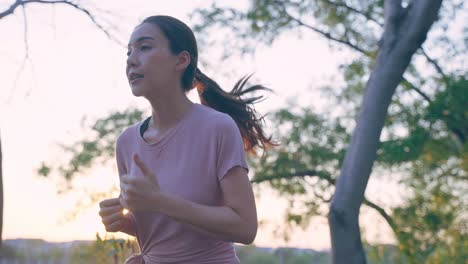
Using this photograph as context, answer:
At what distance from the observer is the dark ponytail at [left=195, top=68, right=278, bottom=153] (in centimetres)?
322

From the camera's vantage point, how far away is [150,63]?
2.61m

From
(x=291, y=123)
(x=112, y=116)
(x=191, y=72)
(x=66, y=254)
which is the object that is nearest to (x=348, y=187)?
(x=191, y=72)

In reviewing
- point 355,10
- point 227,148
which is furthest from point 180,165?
point 355,10

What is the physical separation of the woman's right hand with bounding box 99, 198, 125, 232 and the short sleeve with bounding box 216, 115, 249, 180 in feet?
1.22

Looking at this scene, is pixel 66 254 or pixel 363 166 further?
pixel 66 254

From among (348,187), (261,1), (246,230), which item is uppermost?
(261,1)

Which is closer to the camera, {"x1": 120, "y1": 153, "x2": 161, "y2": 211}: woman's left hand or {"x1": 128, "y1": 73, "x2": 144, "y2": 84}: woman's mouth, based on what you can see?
{"x1": 120, "y1": 153, "x2": 161, "y2": 211}: woman's left hand

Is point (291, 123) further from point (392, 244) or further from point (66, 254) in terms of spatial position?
point (66, 254)

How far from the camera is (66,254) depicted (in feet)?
43.7

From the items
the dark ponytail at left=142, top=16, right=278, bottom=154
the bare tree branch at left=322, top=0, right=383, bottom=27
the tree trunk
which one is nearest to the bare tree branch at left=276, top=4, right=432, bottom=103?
the bare tree branch at left=322, top=0, right=383, bottom=27

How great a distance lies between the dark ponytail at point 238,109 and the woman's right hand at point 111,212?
30.3 inches

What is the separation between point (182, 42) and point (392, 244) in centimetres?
950

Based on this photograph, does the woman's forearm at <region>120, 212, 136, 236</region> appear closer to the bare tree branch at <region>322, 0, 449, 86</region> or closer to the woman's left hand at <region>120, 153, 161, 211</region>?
the woman's left hand at <region>120, 153, 161, 211</region>

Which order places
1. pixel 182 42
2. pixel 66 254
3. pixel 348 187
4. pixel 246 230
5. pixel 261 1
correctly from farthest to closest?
1. pixel 66 254
2. pixel 261 1
3. pixel 348 187
4. pixel 182 42
5. pixel 246 230
